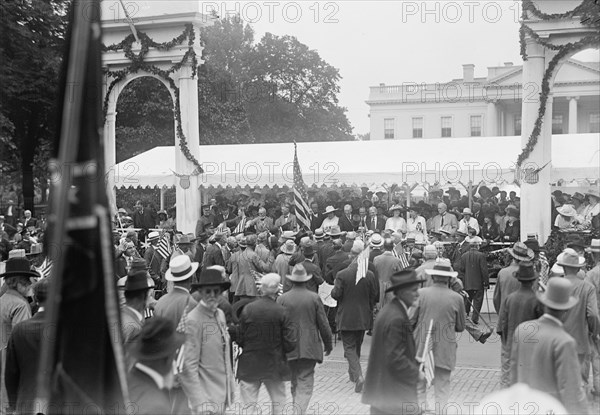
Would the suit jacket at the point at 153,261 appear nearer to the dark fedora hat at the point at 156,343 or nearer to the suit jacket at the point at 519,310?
the suit jacket at the point at 519,310

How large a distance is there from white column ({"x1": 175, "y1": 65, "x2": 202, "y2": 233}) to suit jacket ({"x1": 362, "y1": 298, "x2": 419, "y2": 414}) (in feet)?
58.5

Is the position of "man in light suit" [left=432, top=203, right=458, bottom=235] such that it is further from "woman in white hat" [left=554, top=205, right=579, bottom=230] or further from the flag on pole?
the flag on pole

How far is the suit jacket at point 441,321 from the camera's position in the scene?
29.0ft

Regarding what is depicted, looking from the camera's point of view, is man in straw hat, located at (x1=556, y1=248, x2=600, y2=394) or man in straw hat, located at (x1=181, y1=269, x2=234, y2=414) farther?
man in straw hat, located at (x1=556, y1=248, x2=600, y2=394)

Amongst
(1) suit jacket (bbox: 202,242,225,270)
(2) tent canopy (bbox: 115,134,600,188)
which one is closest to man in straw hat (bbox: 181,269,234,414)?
(1) suit jacket (bbox: 202,242,225,270)

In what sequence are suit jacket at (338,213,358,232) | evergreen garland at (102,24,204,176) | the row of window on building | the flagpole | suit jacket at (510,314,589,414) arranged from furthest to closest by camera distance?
1. the row of window on building
2. evergreen garland at (102,24,204,176)
3. suit jacket at (338,213,358,232)
4. suit jacket at (510,314,589,414)
5. the flagpole

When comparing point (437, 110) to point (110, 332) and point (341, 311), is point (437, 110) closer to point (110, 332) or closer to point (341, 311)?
point (341, 311)

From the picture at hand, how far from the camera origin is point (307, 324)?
9.22 metres

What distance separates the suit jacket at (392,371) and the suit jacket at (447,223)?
11232 mm

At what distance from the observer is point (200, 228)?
21.0 m

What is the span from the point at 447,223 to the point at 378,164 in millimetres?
Result: 5099

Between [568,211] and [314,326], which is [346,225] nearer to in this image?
[568,211]

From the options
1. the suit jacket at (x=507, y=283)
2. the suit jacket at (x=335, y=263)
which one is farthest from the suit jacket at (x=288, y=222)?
the suit jacket at (x=507, y=283)

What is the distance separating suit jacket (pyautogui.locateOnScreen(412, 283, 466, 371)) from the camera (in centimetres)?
884
